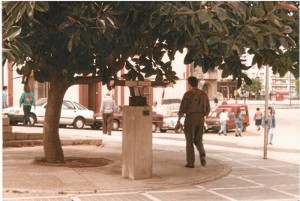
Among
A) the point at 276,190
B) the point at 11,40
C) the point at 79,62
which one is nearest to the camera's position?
the point at 11,40

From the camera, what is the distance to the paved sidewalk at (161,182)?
7.03 meters

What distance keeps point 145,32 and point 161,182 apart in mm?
2444

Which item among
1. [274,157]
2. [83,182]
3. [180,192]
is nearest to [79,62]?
[83,182]

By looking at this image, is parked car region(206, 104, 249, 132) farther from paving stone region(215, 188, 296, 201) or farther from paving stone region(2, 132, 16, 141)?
paving stone region(215, 188, 296, 201)

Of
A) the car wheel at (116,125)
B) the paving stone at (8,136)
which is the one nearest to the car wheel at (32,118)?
the car wheel at (116,125)

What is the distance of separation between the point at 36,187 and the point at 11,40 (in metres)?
3.00

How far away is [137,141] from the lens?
800cm

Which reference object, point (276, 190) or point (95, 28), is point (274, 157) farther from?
point (95, 28)

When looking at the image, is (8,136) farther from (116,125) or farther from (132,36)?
(116,125)

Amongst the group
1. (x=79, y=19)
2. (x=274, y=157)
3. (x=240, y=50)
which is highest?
(x=79, y=19)

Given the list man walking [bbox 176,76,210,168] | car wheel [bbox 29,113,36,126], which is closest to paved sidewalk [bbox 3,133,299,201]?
man walking [bbox 176,76,210,168]

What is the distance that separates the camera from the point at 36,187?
731 cm

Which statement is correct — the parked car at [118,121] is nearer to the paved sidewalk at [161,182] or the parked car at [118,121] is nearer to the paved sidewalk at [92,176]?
the paved sidewalk at [92,176]

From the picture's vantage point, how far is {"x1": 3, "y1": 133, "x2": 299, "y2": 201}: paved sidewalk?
23.1 feet
